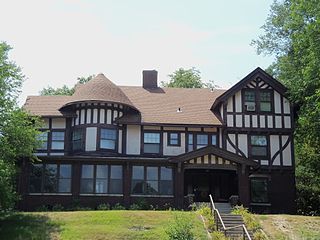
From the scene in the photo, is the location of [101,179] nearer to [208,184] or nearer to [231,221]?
[208,184]

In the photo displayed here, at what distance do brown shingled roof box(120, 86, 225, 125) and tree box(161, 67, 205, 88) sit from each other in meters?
19.3

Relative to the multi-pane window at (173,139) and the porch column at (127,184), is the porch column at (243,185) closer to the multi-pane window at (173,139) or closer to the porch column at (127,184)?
the multi-pane window at (173,139)

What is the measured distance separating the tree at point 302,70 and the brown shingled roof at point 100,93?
11.6 m

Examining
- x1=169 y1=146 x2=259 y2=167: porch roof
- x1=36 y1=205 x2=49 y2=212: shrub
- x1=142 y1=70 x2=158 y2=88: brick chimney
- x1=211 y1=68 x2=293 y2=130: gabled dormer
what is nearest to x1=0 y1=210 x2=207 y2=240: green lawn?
x1=36 y1=205 x2=49 y2=212: shrub

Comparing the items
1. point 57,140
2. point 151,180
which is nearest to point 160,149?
point 151,180

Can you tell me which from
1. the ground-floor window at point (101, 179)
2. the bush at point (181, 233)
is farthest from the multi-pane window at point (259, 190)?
the bush at point (181, 233)

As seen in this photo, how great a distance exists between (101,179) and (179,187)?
5.15 metres

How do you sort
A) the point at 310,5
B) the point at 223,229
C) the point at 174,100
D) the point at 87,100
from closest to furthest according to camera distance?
the point at 223,229 < the point at 310,5 < the point at 87,100 < the point at 174,100

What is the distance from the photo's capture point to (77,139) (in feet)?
117

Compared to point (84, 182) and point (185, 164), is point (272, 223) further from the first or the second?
point (84, 182)

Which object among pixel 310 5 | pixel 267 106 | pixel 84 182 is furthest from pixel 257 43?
pixel 84 182

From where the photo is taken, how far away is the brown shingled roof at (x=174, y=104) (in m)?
36.7

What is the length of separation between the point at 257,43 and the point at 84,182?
1742 cm

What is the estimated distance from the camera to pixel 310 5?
30172 millimetres
